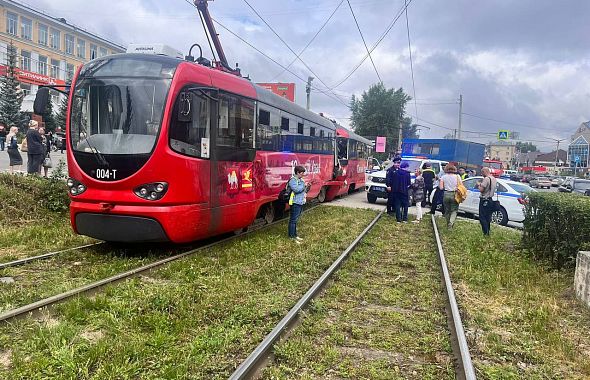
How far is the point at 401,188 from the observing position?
12.6 meters

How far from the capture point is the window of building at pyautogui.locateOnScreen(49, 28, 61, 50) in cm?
5325

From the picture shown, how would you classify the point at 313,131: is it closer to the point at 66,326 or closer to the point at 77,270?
the point at 77,270

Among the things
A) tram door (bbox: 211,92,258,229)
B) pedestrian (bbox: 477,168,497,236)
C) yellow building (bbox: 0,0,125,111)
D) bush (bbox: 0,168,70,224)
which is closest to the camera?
tram door (bbox: 211,92,258,229)

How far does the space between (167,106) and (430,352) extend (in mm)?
4754

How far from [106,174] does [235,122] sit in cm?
245

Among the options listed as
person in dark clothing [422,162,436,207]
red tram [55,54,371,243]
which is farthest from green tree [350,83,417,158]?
red tram [55,54,371,243]

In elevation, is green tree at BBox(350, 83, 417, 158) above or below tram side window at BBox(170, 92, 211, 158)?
above

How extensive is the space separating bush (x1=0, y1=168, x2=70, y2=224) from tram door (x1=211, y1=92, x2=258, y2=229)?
4126 millimetres

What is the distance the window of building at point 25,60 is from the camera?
4968 cm

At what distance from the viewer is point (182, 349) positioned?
3.85 metres

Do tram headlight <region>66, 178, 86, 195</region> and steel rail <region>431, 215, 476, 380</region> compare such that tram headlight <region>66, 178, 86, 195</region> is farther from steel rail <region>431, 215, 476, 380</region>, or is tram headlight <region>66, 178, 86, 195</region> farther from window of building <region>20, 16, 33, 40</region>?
window of building <region>20, 16, 33, 40</region>

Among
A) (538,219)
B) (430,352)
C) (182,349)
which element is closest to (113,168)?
(182,349)

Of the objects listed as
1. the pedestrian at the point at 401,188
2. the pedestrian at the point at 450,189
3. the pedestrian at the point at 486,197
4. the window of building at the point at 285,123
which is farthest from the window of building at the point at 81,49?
the pedestrian at the point at 486,197

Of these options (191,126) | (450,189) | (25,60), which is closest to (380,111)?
(25,60)
